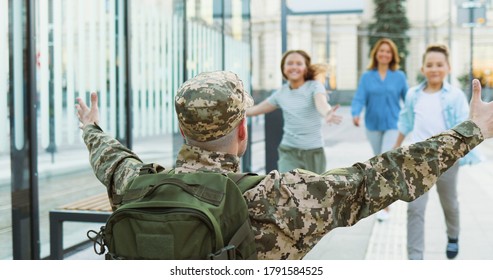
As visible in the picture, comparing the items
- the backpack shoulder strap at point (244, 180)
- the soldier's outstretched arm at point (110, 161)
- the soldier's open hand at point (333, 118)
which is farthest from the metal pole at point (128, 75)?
the backpack shoulder strap at point (244, 180)

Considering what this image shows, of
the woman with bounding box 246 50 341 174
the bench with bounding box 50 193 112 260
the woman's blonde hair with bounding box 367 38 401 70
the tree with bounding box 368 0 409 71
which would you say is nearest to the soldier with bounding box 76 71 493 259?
the bench with bounding box 50 193 112 260

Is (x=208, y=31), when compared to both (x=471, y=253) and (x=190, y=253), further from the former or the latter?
(x=190, y=253)

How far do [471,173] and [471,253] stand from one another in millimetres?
5587

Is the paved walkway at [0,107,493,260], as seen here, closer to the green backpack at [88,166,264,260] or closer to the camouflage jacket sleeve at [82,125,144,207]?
the camouflage jacket sleeve at [82,125,144,207]

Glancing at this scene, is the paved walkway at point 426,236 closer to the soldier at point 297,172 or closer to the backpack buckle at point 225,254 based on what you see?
the soldier at point 297,172

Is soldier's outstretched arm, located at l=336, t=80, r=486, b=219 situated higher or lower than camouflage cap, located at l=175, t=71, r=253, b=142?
lower

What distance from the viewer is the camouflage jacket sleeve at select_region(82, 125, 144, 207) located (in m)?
2.14

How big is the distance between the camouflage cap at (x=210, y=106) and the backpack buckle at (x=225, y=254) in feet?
1.08

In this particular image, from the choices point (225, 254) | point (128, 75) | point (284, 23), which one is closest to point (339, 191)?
point (225, 254)

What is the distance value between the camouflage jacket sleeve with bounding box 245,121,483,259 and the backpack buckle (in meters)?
0.13

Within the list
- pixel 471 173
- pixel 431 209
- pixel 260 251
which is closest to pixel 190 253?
pixel 260 251

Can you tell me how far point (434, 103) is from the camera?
4949 millimetres

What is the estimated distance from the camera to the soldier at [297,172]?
6.40ft

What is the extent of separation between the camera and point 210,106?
1.93m
